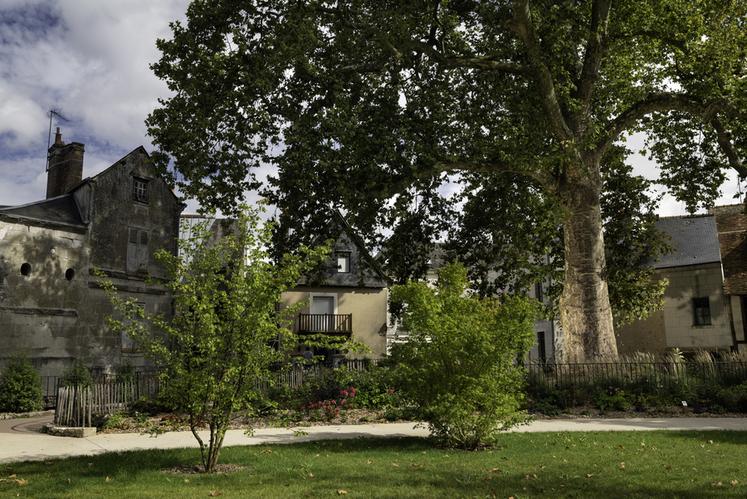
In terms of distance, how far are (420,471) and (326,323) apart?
96.1 ft

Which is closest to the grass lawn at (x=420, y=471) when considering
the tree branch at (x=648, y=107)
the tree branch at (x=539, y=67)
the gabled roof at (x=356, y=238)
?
the gabled roof at (x=356, y=238)

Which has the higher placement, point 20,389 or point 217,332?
point 217,332

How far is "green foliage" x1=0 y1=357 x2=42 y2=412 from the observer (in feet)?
65.9

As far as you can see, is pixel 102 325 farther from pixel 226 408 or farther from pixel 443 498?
pixel 443 498

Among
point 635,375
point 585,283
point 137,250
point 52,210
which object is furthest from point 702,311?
point 52,210

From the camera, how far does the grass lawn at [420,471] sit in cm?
764

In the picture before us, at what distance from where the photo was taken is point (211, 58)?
1789 centimetres

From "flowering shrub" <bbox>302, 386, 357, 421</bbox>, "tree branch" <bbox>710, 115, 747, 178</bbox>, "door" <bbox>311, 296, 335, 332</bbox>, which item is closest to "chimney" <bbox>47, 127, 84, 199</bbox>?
"door" <bbox>311, 296, 335, 332</bbox>

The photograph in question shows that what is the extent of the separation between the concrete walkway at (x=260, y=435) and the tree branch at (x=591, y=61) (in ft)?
34.8

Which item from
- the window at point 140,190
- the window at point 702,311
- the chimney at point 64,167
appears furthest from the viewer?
the window at point 702,311

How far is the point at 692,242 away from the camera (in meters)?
36.4

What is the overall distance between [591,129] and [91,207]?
2077cm

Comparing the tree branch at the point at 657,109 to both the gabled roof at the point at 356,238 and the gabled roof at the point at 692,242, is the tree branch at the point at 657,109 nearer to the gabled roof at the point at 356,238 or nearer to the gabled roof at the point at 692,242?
the gabled roof at the point at 356,238

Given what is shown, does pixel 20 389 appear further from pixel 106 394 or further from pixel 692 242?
pixel 692 242
